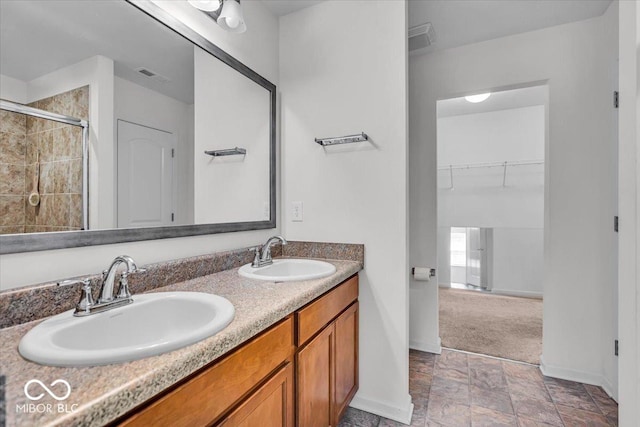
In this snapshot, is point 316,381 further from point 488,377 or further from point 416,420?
point 488,377

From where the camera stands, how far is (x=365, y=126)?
1749 millimetres

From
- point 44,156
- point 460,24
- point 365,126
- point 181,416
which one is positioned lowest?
point 181,416

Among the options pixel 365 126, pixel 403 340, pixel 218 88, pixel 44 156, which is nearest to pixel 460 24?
pixel 365 126

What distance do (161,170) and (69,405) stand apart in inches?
40.6

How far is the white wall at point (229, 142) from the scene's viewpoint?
1458 mm

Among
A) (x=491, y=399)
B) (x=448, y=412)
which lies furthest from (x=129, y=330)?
(x=491, y=399)

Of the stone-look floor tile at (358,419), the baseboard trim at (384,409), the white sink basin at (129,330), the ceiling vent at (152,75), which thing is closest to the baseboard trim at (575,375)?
the baseboard trim at (384,409)

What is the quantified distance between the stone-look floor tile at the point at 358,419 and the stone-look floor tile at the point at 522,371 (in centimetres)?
112

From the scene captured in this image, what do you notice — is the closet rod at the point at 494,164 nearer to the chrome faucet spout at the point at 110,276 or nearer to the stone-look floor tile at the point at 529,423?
the stone-look floor tile at the point at 529,423

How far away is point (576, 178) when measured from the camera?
2068mm

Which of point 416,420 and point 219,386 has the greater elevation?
point 219,386

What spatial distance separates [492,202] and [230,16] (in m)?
4.05

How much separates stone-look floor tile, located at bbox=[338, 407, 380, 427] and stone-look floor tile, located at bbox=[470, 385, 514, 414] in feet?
2.11

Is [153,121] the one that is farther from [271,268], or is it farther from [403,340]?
[403,340]
